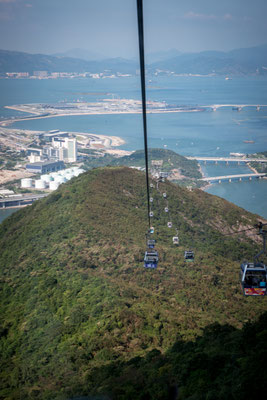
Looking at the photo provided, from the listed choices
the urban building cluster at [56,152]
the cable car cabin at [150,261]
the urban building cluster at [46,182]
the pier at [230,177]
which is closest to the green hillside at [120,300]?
the cable car cabin at [150,261]

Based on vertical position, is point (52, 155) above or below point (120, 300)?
above

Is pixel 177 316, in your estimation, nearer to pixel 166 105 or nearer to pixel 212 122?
pixel 212 122

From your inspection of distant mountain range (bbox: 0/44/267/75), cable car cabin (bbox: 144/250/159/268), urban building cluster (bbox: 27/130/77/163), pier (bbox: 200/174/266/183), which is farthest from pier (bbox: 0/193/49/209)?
distant mountain range (bbox: 0/44/267/75)

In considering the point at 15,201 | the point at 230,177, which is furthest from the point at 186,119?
the point at 15,201

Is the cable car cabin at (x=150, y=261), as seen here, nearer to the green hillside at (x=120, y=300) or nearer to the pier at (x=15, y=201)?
the green hillside at (x=120, y=300)

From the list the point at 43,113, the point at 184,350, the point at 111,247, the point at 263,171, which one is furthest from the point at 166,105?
the point at 184,350

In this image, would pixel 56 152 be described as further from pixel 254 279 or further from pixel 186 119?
pixel 254 279
